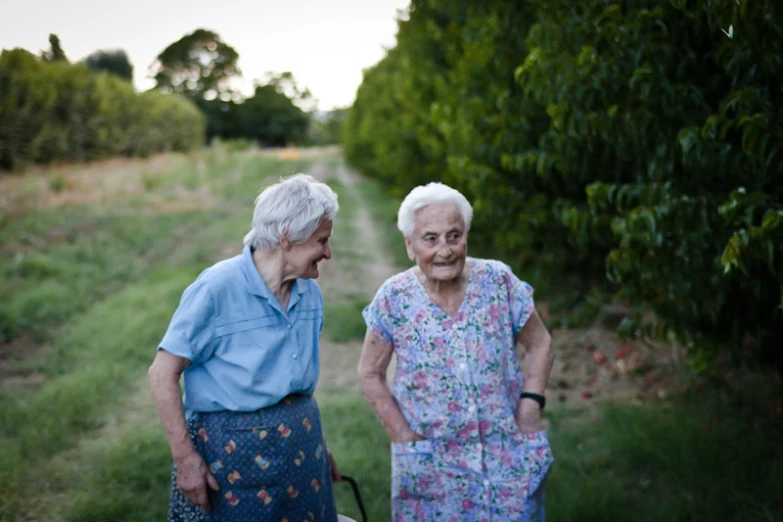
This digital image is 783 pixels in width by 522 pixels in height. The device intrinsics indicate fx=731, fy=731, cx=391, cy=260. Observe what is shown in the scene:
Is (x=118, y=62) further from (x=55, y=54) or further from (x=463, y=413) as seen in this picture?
(x=463, y=413)

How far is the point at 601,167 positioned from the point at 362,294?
5471mm

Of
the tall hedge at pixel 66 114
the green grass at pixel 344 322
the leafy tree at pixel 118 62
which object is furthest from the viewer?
the leafy tree at pixel 118 62

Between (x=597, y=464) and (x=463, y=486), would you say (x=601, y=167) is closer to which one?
(x=597, y=464)

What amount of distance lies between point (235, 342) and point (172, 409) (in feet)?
1.01

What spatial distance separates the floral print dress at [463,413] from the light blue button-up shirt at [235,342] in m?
0.47

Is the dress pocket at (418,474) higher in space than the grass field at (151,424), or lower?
higher

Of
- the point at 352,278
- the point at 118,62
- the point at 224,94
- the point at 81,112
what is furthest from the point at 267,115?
the point at 352,278

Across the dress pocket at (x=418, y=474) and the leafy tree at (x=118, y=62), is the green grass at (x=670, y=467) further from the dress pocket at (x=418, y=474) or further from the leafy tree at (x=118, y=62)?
the leafy tree at (x=118, y=62)

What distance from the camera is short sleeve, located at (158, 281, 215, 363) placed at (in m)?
2.44

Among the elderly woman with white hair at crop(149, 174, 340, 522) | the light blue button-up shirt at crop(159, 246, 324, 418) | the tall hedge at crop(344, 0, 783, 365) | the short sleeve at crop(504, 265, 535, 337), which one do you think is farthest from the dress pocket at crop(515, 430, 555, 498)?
the tall hedge at crop(344, 0, 783, 365)

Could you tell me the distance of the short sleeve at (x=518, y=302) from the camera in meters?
2.94

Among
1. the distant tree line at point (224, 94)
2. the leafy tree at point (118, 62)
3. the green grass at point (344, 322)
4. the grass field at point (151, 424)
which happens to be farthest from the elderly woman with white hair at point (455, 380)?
the distant tree line at point (224, 94)

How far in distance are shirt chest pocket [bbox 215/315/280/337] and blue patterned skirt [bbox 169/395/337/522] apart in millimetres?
280

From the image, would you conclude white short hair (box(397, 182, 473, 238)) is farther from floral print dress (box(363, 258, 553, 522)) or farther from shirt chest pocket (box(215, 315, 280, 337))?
shirt chest pocket (box(215, 315, 280, 337))
